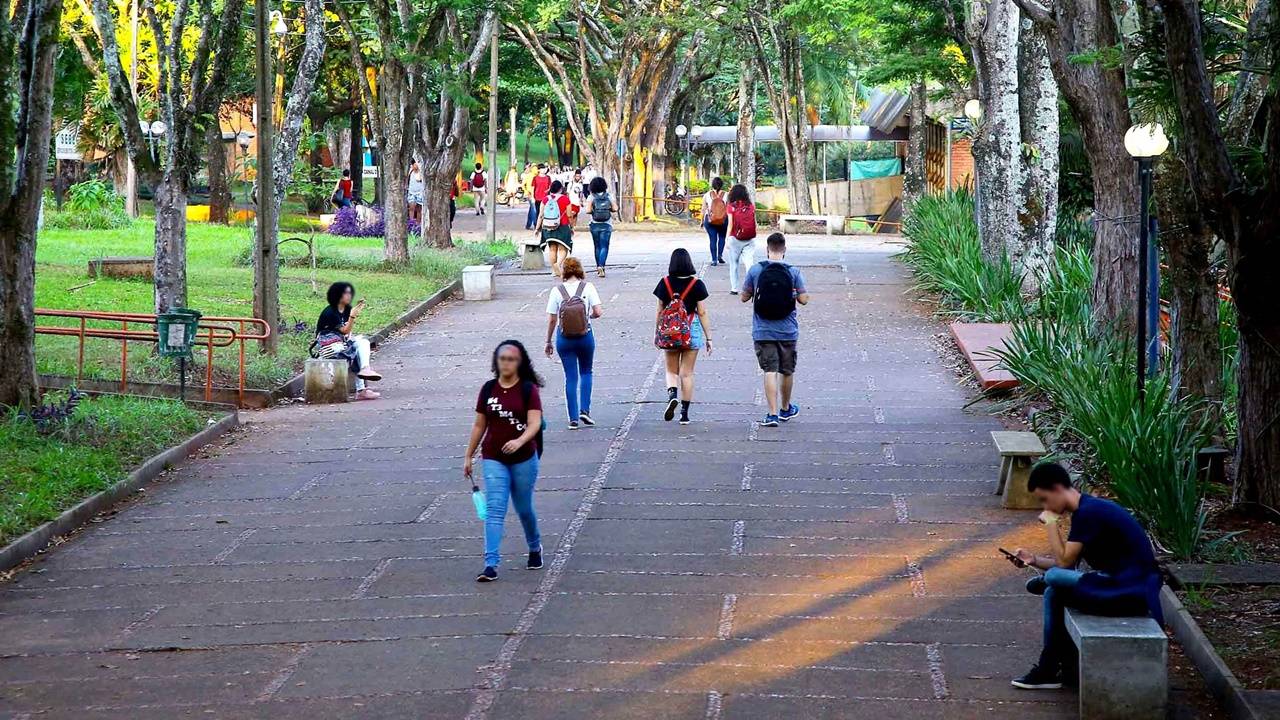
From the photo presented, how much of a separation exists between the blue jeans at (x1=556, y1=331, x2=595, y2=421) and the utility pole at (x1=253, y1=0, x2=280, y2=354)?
5052mm

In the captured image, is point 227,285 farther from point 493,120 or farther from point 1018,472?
point 1018,472

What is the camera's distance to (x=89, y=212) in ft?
117

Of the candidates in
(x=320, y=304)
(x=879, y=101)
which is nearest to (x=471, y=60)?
(x=320, y=304)

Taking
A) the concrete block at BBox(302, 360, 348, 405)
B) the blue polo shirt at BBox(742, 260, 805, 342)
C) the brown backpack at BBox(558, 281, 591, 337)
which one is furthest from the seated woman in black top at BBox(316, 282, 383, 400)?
the blue polo shirt at BBox(742, 260, 805, 342)

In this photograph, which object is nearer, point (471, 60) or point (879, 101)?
point (471, 60)

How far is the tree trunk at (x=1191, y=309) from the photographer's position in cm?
1137

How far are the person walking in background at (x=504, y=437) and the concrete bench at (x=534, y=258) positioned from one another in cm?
1963

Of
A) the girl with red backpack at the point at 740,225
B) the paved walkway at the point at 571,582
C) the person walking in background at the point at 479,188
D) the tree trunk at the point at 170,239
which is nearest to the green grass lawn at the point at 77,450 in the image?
the paved walkway at the point at 571,582

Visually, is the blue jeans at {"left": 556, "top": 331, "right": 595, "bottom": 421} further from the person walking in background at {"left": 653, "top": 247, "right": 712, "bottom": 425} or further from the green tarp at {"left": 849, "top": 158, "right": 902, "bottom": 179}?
the green tarp at {"left": 849, "top": 158, "right": 902, "bottom": 179}

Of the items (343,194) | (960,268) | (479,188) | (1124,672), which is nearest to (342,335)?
(960,268)

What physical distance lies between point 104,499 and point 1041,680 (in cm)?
726

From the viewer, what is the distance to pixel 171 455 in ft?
42.9

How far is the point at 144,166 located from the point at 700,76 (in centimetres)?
3297

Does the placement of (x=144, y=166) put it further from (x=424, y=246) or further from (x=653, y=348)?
(x=424, y=246)
